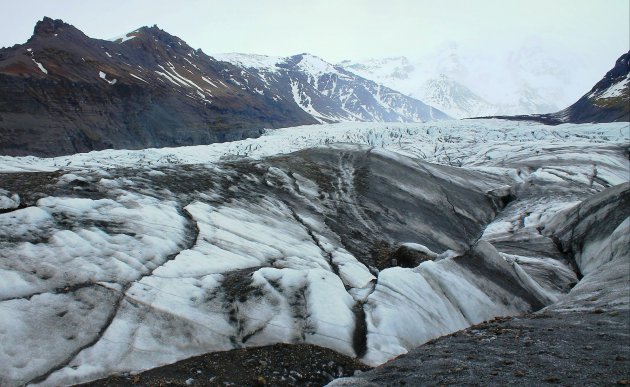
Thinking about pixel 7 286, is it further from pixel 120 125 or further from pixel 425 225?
pixel 120 125

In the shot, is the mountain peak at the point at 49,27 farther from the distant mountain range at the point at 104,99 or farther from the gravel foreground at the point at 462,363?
the gravel foreground at the point at 462,363

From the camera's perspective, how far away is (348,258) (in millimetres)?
15633

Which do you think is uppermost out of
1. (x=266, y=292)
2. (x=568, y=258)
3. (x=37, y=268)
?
(x=37, y=268)

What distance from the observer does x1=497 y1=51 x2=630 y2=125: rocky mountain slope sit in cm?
9644

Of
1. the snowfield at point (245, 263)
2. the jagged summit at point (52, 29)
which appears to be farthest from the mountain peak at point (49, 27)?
the snowfield at point (245, 263)

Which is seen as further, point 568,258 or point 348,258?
point 568,258

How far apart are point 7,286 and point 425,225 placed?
18164 mm

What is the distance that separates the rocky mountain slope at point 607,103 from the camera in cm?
9644

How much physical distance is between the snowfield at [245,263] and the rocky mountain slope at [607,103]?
295 feet

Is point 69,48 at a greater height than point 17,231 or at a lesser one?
greater

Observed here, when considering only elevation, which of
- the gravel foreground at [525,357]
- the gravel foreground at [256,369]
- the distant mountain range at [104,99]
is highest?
the distant mountain range at [104,99]

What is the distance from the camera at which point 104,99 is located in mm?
91500

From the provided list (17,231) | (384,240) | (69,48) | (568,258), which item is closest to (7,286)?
(17,231)

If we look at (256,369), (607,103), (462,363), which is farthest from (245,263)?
(607,103)
